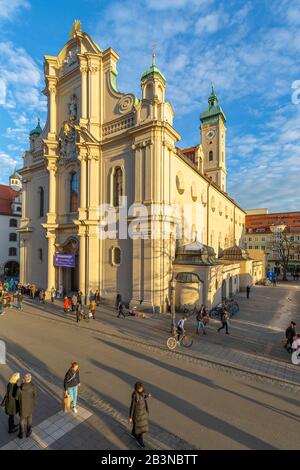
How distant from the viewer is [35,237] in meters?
26.9

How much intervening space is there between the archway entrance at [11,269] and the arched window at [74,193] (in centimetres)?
2449

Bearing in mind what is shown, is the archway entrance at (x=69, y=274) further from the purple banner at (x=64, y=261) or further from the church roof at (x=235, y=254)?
the church roof at (x=235, y=254)

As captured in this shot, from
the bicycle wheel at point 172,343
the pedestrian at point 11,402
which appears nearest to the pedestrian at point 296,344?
the bicycle wheel at point 172,343

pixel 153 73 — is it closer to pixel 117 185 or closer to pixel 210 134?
pixel 117 185

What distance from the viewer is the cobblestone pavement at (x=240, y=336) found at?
9.86 m

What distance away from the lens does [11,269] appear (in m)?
41.9

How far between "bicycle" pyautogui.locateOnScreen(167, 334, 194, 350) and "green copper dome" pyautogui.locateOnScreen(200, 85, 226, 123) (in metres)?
46.1

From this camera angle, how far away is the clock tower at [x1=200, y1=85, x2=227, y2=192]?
47406 millimetres

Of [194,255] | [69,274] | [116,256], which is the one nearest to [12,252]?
[69,274]

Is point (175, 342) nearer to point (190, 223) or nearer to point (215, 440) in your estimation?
point (215, 440)

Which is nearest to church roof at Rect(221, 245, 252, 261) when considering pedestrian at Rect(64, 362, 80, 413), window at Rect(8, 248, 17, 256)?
pedestrian at Rect(64, 362, 80, 413)

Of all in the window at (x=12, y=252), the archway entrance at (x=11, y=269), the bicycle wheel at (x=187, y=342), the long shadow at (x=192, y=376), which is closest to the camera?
the long shadow at (x=192, y=376)

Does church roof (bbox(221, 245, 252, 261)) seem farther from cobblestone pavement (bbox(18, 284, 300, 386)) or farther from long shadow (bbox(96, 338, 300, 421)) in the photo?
long shadow (bbox(96, 338, 300, 421))
